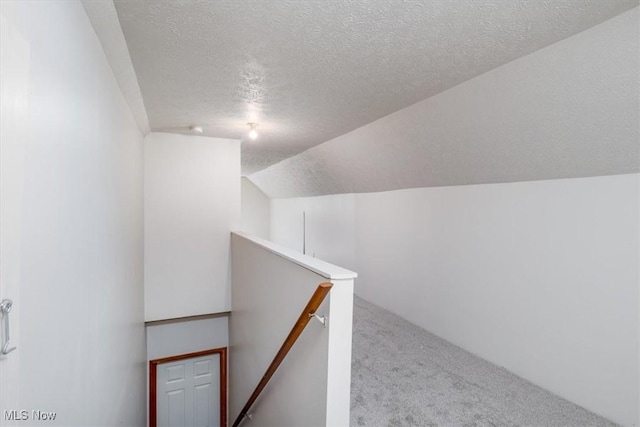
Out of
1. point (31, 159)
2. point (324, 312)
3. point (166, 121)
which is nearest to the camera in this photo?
point (31, 159)

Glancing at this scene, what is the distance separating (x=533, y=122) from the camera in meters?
2.01

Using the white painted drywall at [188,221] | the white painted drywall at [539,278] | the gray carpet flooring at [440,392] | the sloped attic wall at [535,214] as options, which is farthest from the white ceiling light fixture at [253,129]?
the gray carpet flooring at [440,392]

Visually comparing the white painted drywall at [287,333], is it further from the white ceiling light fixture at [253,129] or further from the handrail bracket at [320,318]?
the white ceiling light fixture at [253,129]

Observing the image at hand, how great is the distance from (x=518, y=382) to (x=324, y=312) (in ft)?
5.98

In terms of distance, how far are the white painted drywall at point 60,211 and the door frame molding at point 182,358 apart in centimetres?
223

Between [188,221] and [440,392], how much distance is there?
312 centimetres

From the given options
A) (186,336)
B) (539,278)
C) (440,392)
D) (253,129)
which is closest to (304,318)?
(440,392)

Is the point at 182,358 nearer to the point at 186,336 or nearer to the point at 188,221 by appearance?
the point at 186,336

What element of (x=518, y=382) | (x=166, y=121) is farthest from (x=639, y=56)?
(x=166, y=121)

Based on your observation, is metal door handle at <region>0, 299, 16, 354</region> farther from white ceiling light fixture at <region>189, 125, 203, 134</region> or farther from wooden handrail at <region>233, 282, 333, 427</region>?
white ceiling light fixture at <region>189, 125, 203, 134</region>

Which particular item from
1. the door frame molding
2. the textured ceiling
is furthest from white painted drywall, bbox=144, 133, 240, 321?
the textured ceiling

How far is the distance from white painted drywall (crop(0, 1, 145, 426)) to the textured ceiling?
0.34 m

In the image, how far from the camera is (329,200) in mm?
5465

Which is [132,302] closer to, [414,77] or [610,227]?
[414,77]
